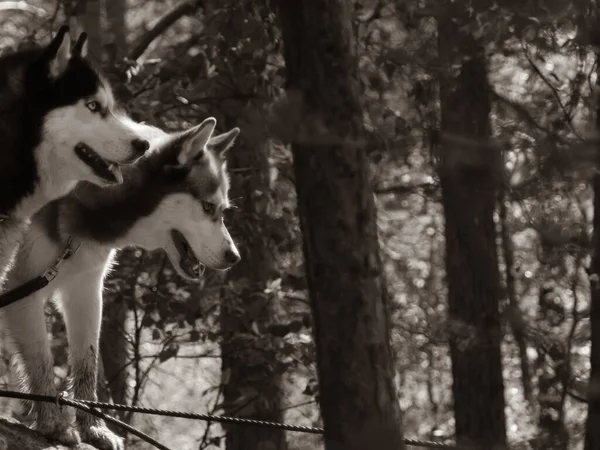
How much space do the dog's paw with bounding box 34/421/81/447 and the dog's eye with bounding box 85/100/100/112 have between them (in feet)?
6.11

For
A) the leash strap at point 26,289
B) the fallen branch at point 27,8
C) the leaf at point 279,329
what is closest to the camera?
the leash strap at point 26,289

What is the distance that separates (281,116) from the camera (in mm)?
3455

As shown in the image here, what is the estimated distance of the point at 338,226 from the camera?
483 centimetres

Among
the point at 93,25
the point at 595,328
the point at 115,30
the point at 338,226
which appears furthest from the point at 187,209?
the point at 595,328

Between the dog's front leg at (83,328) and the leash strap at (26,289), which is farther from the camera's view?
the dog's front leg at (83,328)

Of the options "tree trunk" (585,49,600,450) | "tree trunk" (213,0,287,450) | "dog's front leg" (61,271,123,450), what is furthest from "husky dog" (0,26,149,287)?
"tree trunk" (585,49,600,450)

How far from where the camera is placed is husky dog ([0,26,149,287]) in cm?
601

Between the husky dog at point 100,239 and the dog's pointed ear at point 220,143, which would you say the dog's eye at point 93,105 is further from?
the dog's pointed ear at point 220,143

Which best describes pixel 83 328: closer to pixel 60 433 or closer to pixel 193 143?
pixel 60 433

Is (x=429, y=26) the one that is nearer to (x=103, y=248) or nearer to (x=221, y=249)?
(x=221, y=249)

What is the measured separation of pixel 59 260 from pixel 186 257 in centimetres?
96

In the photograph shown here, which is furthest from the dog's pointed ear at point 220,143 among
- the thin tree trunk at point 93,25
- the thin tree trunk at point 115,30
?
the thin tree trunk at point 93,25

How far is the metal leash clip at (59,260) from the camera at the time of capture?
6387mm

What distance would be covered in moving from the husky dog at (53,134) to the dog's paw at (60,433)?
0.95 m
